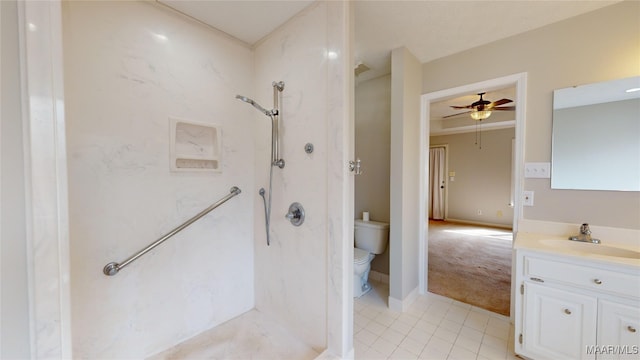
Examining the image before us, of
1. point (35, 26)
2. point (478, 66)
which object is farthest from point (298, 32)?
point (478, 66)

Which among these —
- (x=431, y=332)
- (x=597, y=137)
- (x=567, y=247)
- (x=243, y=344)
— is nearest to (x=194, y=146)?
(x=243, y=344)

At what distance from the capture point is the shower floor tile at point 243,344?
1.46 m

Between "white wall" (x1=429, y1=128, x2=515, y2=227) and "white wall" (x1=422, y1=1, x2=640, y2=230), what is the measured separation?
166 inches

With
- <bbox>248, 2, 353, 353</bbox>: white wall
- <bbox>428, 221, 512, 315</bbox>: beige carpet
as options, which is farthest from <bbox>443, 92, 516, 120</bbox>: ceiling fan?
<bbox>248, 2, 353, 353</bbox>: white wall

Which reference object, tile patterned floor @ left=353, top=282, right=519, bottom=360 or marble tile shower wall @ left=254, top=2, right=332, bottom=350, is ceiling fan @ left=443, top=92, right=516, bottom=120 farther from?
marble tile shower wall @ left=254, top=2, right=332, bottom=350

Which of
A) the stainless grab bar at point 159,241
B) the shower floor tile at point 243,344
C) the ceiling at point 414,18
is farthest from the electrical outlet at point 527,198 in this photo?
the stainless grab bar at point 159,241

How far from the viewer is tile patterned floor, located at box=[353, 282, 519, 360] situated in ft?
5.12

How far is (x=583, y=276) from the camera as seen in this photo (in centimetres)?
124

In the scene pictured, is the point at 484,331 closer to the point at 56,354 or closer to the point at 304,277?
the point at 304,277

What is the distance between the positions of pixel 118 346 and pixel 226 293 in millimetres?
644

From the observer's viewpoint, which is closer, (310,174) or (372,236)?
(310,174)

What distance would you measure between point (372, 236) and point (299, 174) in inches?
50.6

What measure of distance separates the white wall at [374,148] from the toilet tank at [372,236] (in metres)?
0.18

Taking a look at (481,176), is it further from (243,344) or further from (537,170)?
(243,344)
